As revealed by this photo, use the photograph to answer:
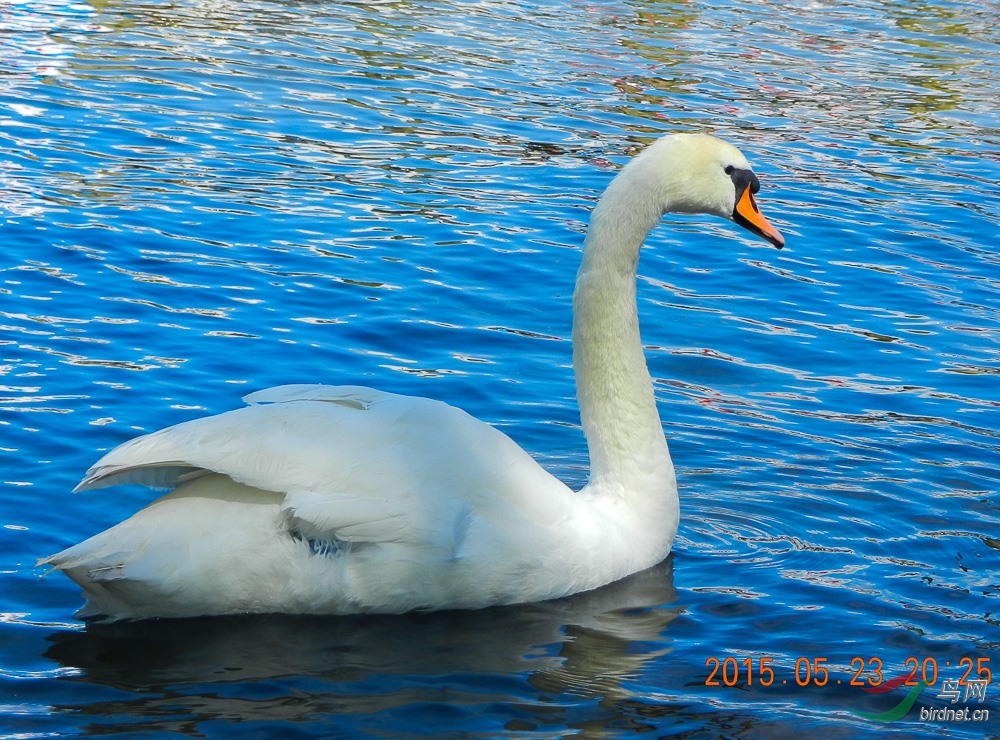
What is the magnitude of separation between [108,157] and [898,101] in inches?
313

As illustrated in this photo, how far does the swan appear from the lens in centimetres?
430

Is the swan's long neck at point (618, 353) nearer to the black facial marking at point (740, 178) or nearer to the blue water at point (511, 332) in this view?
the black facial marking at point (740, 178)

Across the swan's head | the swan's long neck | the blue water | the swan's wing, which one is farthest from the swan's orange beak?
the swan's wing

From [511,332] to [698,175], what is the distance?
266cm

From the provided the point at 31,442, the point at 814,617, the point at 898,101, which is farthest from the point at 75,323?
the point at 898,101

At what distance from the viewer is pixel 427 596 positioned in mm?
4551

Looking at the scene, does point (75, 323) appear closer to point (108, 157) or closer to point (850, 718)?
point (108, 157)

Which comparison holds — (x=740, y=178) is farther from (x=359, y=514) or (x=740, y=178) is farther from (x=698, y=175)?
(x=359, y=514)

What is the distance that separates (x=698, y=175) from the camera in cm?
512

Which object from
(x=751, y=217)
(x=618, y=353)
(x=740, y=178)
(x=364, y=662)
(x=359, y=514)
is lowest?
(x=364, y=662)

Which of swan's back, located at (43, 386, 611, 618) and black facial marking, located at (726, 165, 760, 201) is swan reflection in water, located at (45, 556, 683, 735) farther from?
black facial marking, located at (726, 165, 760, 201)

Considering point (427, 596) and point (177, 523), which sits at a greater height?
point (177, 523)

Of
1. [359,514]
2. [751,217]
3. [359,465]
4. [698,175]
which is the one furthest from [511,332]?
[359,514]

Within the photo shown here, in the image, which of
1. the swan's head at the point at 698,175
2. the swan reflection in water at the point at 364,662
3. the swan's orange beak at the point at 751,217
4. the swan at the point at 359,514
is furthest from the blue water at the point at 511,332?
the swan's head at the point at 698,175
